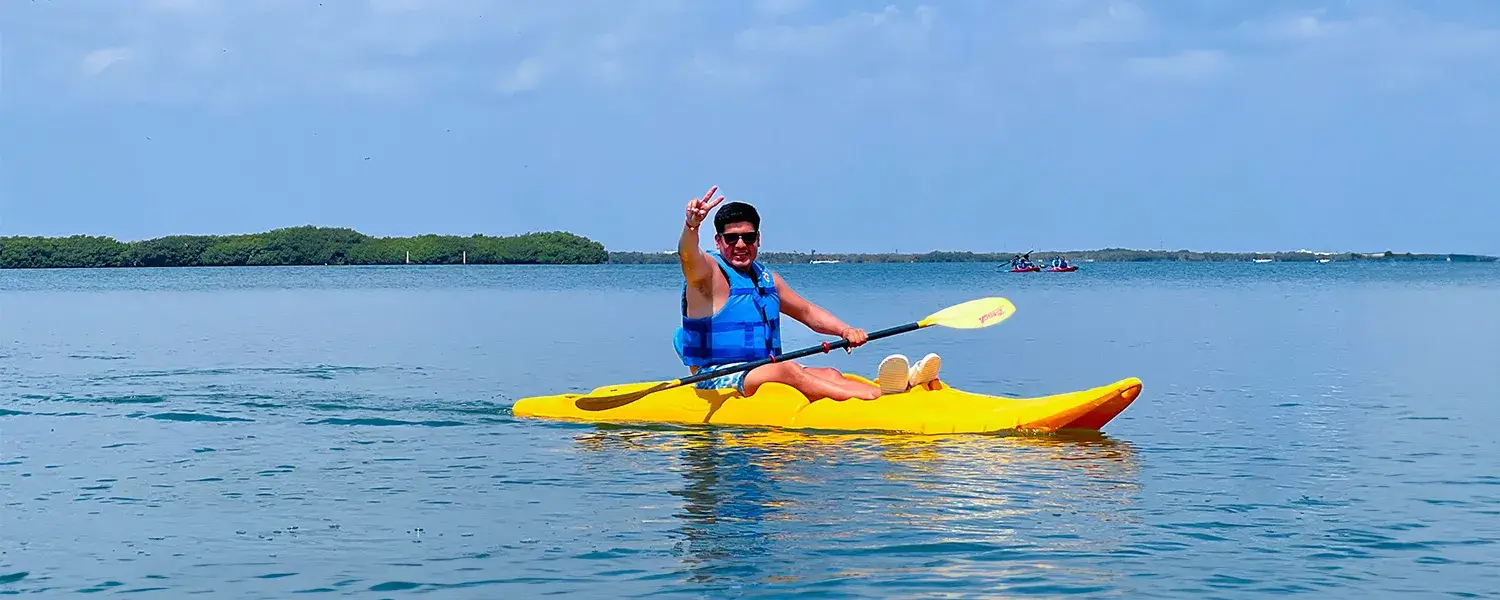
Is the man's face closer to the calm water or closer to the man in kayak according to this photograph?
the man in kayak

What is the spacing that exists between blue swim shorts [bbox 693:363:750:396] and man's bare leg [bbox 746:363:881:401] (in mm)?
43

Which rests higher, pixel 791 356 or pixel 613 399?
pixel 791 356

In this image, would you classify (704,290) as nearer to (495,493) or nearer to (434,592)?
(495,493)

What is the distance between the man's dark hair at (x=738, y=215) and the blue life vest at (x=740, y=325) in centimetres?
24

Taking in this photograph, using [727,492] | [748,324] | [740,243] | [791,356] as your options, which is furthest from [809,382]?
[727,492]

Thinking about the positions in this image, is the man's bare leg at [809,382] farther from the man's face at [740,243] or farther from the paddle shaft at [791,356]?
the man's face at [740,243]

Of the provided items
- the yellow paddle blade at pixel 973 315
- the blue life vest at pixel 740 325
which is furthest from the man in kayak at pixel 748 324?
the yellow paddle blade at pixel 973 315

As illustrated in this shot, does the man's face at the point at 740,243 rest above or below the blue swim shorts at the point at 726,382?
above

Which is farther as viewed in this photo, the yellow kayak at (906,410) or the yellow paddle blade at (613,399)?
the yellow paddle blade at (613,399)

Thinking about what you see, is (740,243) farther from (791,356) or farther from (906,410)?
(906,410)

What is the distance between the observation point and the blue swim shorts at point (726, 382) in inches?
396

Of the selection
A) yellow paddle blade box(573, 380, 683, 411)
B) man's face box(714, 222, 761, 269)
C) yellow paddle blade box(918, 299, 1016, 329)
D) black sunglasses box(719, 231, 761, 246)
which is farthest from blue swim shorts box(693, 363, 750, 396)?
yellow paddle blade box(918, 299, 1016, 329)

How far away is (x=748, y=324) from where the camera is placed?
9.88 m

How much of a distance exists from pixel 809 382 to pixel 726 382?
548 mm
